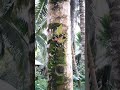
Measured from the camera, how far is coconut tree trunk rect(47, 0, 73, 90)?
12.1ft

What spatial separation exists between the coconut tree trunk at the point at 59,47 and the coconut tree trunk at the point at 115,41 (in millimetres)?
1439

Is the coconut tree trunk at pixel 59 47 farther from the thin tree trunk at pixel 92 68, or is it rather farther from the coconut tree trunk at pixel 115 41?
the coconut tree trunk at pixel 115 41

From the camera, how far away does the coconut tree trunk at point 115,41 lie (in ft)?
7.46

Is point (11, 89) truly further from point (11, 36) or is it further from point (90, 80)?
point (90, 80)

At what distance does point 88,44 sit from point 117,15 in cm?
38

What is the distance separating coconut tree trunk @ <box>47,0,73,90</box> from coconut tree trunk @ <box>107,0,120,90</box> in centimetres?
144

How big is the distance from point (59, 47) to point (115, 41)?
1518mm

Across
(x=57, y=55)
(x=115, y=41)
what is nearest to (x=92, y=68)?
(x=115, y=41)

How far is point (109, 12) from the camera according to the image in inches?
93.3

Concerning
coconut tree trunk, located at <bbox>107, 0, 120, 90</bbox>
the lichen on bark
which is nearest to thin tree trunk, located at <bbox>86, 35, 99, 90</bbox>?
coconut tree trunk, located at <bbox>107, 0, 120, 90</bbox>

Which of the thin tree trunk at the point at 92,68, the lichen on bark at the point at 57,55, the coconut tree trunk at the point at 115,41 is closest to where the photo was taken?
the coconut tree trunk at the point at 115,41

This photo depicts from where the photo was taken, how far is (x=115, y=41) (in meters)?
2.30

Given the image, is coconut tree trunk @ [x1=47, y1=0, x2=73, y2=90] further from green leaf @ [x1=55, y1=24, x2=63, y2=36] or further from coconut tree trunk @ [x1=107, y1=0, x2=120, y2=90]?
coconut tree trunk @ [x1=107, y1=0, x2=120, y2=90]

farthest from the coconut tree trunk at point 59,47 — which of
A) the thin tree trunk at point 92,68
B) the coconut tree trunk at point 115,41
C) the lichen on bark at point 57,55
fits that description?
the coconut tree trunk at point 115,41
